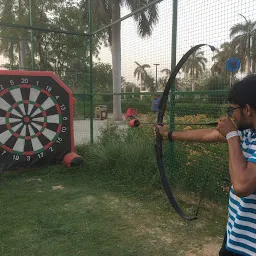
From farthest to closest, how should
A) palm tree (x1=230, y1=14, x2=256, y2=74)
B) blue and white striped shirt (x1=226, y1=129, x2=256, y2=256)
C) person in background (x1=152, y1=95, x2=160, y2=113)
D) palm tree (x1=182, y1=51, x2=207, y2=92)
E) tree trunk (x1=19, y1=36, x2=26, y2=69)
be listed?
tree trunk (x1=19, y1=36, x2=26, y2=69) → person in background (x1=152, y1=95, x2=160, y2=113) → palm tree (x1=230, y1=14, x2=256, y2=74) → palm tree (x1=182, y1=51, x2=207, y2=92) → blue and white striped shirt (x1=226, y1=129, x2=256, y2=256)

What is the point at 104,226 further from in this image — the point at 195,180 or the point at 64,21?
the point at 64,21

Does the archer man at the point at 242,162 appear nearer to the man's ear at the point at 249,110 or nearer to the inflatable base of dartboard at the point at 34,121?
the man's ear at the point at 249,110

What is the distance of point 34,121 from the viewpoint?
181 inches

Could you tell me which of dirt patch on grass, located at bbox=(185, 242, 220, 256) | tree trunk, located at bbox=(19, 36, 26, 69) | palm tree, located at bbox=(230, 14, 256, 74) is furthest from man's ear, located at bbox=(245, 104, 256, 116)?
tree trunk, located at bbox=(19, 36, 26, 69)

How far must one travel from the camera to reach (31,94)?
457 centimetres

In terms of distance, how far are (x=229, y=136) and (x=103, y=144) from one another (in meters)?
4.16

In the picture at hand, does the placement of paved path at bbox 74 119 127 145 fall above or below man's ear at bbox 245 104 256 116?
below

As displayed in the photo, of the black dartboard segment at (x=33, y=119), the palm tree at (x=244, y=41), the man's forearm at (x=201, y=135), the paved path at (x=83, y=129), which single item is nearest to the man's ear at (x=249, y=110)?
the man's forearm at (x=201, y=135)

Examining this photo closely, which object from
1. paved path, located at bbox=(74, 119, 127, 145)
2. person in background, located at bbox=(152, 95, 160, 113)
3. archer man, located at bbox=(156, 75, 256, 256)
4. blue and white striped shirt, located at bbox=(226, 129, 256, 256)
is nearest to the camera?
archer man, located at bbox=(156, 75, 256, 256)

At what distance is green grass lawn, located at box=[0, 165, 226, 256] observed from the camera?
247 centimetres

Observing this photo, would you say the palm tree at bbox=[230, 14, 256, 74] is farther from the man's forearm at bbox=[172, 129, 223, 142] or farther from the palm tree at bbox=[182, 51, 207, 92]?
the man's forearm at bbox=[172, 129, 223, 142]

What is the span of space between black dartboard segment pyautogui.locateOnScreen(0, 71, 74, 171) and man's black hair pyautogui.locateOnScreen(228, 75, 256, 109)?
3741 millimetres

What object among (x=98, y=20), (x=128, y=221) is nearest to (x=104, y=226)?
(x=128, y=221)

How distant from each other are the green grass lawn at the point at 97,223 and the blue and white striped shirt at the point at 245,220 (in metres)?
1.09
